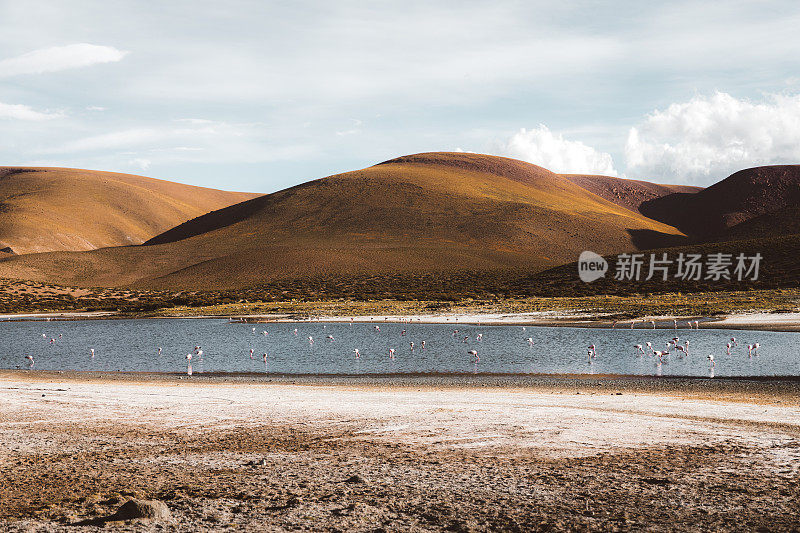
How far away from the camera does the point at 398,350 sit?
131 ft

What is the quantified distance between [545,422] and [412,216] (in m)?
172

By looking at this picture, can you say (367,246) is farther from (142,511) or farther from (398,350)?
(142,511)

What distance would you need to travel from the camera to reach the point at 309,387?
25000mm

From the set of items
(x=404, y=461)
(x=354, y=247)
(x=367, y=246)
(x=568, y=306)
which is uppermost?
(x=367, y=246)

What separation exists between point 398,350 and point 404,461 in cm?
2777

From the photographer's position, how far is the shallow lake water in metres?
31.6

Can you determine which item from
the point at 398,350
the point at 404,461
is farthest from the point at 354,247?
the point at 404,461

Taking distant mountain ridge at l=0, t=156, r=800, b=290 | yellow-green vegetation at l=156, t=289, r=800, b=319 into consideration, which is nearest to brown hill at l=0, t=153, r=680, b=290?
distant mountain ridge at l=0, t=156, r=800, b=290

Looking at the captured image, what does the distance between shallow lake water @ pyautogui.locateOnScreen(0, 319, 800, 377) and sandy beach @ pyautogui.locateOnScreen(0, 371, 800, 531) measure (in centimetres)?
1027

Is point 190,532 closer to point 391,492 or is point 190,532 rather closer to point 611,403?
point 391,492

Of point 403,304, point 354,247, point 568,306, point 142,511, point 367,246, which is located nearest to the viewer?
point 142,511

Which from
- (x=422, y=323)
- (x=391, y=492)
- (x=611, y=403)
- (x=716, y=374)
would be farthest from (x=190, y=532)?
(x=422, y=323)

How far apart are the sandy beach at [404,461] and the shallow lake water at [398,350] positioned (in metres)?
10.3

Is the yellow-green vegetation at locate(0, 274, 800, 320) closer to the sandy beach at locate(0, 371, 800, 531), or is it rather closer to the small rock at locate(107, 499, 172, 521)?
the sandy beach at locate(0, 371, 800, 531)
